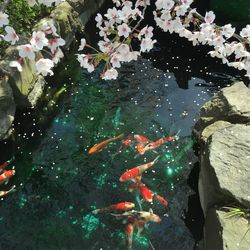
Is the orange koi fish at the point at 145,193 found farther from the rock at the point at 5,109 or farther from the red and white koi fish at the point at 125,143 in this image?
the rock at the point at 5,109

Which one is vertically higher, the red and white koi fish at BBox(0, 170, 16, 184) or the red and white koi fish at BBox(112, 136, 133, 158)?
the red and white koi fish at BBox(0, 170, 16, 184)

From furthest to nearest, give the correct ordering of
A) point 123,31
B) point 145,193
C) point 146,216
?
1. point 145,193
2. point 146,216
3. point 123,31

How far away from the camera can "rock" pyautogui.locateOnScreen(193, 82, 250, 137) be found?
7.41 meters

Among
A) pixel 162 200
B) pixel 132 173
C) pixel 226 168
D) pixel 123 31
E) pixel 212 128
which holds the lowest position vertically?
pixel 162 200

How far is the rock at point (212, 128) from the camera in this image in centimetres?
737

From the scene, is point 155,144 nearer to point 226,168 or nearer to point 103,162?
point 103,162

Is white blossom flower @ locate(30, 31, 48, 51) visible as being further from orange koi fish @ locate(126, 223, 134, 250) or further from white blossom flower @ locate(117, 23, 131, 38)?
orange koi fish @ locate(126, 223, 134, 250)

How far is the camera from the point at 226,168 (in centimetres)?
621

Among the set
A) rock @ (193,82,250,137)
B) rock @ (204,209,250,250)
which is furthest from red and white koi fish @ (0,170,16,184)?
rock @ (193,82,250,137)

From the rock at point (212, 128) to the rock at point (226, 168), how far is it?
45cm

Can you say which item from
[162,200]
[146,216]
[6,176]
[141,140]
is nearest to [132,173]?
[162,200]

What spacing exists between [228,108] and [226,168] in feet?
5.35

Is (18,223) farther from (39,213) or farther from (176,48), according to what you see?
(176,48)

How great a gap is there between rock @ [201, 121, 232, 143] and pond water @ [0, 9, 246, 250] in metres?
0.56
